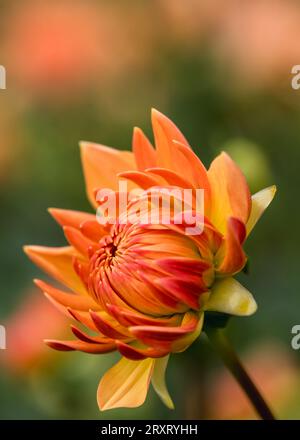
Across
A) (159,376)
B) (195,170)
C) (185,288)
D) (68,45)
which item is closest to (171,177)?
(195,170)

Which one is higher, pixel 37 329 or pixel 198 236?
pixel 198 236

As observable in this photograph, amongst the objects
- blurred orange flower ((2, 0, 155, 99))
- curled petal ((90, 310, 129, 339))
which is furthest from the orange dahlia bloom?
blurred orange flower ((2, 0, 155, 99))

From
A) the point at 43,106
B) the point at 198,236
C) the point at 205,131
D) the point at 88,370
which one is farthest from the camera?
the point at 43,106

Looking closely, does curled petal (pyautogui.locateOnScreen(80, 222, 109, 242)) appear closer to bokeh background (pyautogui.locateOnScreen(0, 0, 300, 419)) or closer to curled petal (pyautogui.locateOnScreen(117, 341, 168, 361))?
curled petal (pyautogui.locateOnScreen(117, 341, 168, 361))

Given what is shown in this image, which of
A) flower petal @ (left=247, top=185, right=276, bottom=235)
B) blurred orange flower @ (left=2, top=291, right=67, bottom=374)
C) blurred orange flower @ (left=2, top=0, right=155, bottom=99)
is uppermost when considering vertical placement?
blurred orange flower @ (left=2, top=0, right=155, bottom=99)

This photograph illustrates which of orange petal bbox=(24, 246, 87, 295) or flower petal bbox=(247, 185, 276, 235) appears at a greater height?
flower petal bbox=(247, 185, 276, 235)

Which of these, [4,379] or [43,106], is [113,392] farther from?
[43,106]
